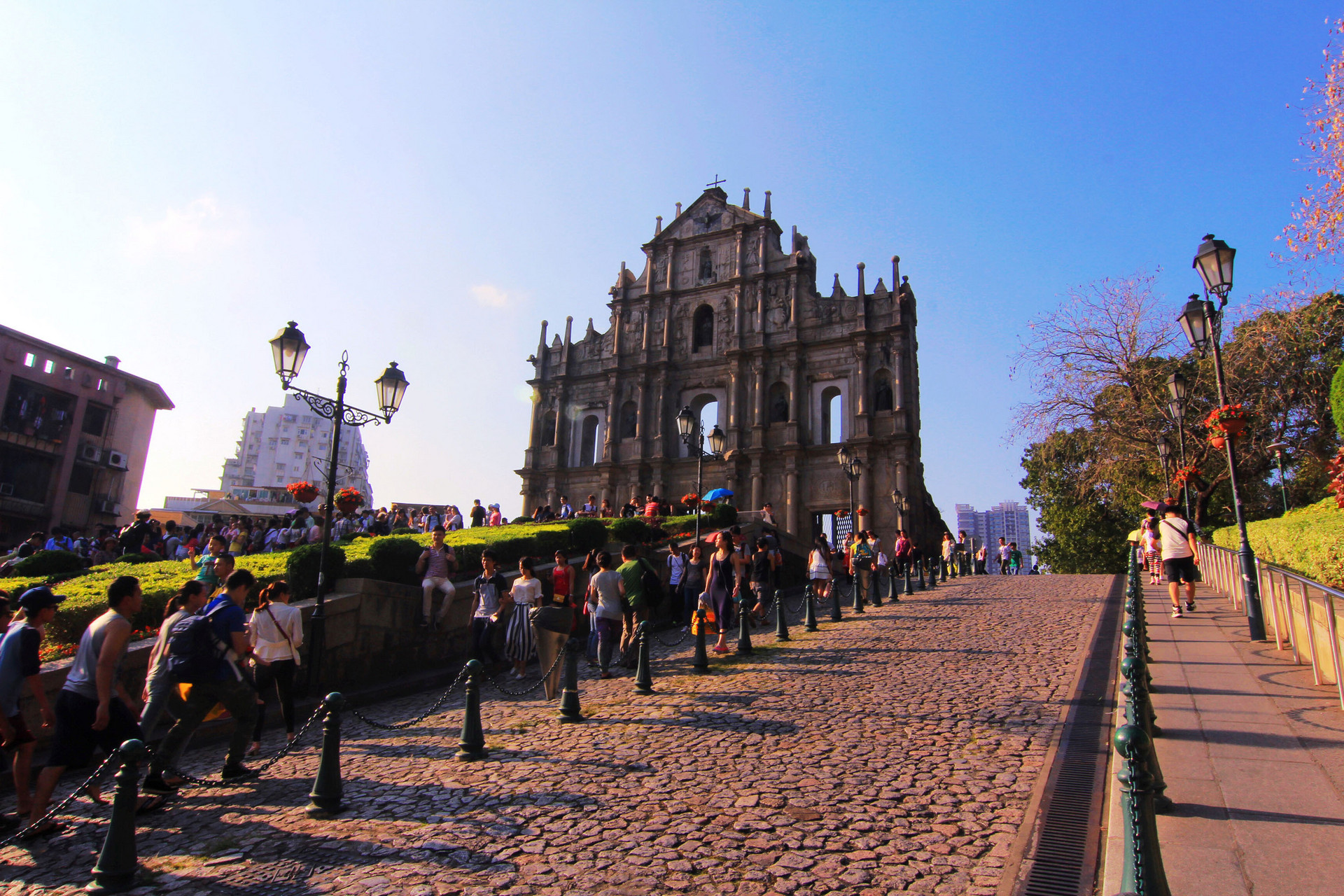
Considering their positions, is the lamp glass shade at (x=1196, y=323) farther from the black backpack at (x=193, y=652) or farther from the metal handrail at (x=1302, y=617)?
the black backpack at (x=193, y=652)

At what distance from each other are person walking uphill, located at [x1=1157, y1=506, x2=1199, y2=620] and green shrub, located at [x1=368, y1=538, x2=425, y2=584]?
11925 mm

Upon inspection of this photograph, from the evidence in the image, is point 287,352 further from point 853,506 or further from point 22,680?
point 853,506

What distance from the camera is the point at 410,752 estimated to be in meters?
7.47

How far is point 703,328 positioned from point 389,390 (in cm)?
2916

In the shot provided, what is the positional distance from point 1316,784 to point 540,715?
686cm

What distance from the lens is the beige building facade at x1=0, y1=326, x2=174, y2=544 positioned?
35375 millimetres

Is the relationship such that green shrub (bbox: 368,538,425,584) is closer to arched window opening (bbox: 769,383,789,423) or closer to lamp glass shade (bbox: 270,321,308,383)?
lamp glass shade (bbox: 270,321,308,383)

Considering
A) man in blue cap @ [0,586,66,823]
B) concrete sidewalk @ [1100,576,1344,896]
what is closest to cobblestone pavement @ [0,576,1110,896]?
man in blue cap @ [0,586,66,823]

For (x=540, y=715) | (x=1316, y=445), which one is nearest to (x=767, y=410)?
(x=1316, y=445)

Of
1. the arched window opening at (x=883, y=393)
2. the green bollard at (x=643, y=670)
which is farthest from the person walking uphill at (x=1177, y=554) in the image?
the arched window opening at (x=883, y=393)

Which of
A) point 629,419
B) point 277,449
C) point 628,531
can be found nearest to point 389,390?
point 628,531

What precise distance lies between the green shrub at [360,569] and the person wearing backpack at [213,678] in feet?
16.6

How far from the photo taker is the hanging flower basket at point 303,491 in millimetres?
16625

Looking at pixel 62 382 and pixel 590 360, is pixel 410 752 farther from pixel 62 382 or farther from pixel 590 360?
pixel 62 382
